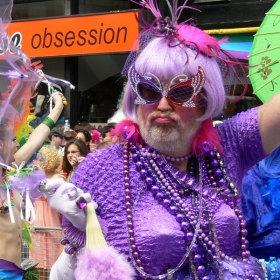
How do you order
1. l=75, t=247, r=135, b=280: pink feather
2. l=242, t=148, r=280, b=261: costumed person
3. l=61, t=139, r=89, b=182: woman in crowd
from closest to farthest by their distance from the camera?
l=75, t=247, r=135, b=280: pink feather
l=242, t=148, r=280, b=261: costumed person
l=61, t=139, r=89, b=182: woman in crowd

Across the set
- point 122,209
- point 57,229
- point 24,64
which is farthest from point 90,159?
point 57,229

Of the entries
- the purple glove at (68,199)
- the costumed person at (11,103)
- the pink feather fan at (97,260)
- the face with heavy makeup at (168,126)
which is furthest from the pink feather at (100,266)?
the face with heavy makeup at (168,126)

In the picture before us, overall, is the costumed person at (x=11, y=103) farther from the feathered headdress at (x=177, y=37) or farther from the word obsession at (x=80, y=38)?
the word obsession at (x=80, y=38)

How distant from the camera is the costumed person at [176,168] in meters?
1.68

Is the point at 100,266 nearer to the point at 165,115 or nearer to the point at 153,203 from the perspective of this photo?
the point at 153,203

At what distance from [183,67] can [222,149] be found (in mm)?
317

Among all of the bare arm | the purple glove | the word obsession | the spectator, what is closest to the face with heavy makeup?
the purple glove

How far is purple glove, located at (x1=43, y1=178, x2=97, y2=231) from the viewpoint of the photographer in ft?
5.14

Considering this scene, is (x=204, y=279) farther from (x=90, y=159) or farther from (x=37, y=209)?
(x=37, y=209)

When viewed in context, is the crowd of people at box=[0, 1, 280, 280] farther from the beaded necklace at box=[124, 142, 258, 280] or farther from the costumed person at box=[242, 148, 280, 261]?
the costumed person at box=[242, 148, 280, 261]

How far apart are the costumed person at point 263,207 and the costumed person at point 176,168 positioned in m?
0.22

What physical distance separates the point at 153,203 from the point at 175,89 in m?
0.37

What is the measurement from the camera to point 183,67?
1.76 metres

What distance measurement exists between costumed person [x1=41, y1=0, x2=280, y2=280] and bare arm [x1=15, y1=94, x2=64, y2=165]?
1.28 meters
